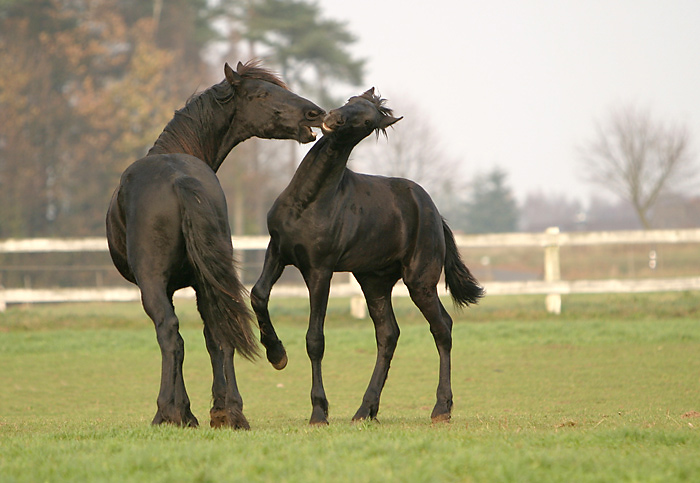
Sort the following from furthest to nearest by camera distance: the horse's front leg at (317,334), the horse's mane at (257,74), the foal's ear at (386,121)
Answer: the horse's mane at (257,74) → the foal's ear at (386,121) → the horse's front leg at (317,334)

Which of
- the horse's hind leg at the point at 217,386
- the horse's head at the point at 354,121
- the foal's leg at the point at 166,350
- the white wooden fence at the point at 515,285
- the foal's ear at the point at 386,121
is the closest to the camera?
the foal's leg at the point at 166,350

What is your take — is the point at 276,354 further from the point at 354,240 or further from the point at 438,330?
the point at 438,330

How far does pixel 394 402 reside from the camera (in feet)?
26.6

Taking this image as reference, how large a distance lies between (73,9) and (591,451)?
124 ft

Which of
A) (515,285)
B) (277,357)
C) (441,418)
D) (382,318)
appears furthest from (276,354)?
(515,285)

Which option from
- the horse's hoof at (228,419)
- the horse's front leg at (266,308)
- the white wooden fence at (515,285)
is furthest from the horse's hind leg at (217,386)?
the white wooden fence at (515,285)

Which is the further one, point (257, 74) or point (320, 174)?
point (257, 74)

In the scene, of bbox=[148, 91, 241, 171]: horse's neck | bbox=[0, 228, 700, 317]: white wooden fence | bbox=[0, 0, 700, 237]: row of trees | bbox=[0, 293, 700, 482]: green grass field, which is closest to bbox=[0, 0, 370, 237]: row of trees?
bbox=[0, 0, 700, 237]: row of trees

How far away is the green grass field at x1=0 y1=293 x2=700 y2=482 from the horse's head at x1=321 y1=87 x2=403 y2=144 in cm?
204

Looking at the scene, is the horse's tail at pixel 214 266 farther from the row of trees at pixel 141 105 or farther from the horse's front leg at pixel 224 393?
the row of trees at pixel 141 105

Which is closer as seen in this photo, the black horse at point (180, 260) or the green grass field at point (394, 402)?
the green grass field at point (394, 402)

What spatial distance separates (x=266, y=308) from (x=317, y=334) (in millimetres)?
423

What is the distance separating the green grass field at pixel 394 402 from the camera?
354cm

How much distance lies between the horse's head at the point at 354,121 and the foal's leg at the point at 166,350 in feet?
5.34
